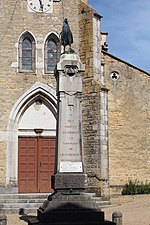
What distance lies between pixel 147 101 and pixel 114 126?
84.4 inches

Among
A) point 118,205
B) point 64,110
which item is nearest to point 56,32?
point 118,205

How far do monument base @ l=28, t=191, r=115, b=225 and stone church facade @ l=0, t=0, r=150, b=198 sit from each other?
7.79m

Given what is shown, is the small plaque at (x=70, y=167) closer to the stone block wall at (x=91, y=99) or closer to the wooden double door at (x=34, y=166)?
the stone block wall at (x=91, y=99)

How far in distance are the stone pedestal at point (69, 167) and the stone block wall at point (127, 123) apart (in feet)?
31.7

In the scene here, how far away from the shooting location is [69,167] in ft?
36.5

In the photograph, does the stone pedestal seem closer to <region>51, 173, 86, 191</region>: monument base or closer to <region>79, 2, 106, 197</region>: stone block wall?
<region>51, 173, 86, 191</region>: monument base

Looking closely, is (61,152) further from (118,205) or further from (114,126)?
(114,126)

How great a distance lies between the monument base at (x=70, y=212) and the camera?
10.3 meters

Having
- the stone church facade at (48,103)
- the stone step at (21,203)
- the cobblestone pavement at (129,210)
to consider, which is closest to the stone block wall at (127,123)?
the stone church facade at (48,103)

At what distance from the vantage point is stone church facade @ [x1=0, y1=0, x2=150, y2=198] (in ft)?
62.6

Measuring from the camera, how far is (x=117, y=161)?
2095 cm

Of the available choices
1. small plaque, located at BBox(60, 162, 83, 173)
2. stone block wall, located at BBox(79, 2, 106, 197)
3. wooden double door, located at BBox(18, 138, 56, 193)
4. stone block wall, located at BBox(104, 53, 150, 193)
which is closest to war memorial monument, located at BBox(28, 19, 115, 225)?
small plaque, located at BBox(60, 162, 83, 173)

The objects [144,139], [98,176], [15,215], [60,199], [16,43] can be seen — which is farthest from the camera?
[144,139]

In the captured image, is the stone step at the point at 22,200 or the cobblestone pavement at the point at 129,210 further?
the stone step at the point at 22,200
